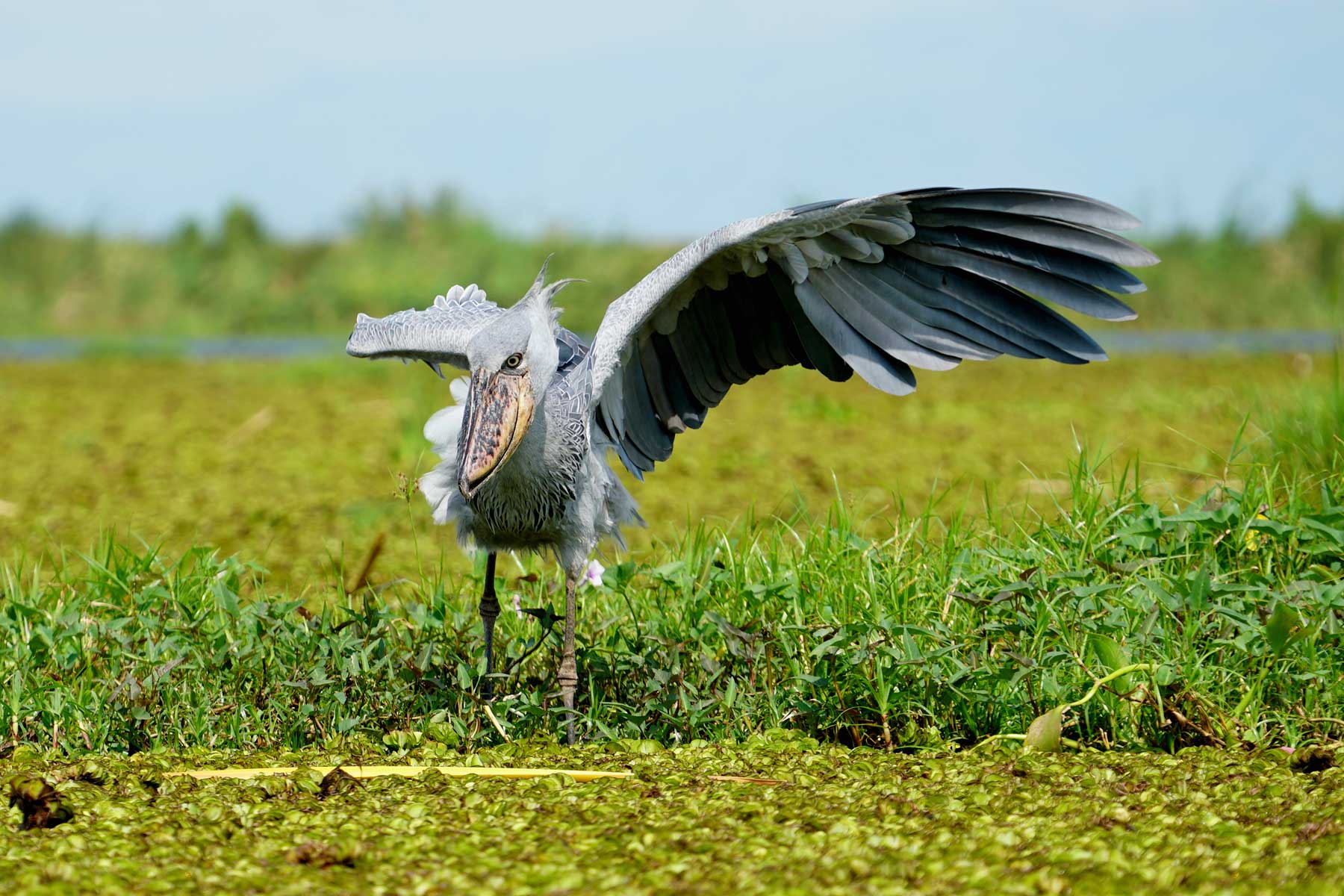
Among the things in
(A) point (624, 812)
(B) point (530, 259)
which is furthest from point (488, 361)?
(B) point (530, 259)

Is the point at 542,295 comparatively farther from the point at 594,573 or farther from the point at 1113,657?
the point at 1113,657

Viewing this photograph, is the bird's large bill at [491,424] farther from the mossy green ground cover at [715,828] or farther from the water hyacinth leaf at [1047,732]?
the water hyacinth leaf at [1047,732]

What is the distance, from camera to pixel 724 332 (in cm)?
309

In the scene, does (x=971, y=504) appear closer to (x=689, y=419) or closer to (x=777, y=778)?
(x=689, y=419)

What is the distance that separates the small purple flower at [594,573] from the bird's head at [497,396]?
2.60 ft

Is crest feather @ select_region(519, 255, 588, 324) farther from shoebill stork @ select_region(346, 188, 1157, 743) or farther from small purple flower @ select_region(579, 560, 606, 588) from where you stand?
small purple flower @ select_region(579, 560, 606, 588)

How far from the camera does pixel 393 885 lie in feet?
6.82

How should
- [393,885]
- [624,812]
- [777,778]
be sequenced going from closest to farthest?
[393,885], [624,812], [777,778]

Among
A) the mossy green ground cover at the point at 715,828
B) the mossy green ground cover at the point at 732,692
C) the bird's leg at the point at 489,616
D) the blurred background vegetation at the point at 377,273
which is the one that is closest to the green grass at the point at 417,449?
the mossy green ground cover at the point at 732,692

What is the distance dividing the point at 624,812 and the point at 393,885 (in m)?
0.47

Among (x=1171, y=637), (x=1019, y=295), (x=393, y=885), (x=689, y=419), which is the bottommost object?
(x=393, y=885)

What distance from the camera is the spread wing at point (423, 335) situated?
281cm

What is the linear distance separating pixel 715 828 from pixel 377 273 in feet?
41.1

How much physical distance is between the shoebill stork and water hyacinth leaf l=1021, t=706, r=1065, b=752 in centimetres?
74
